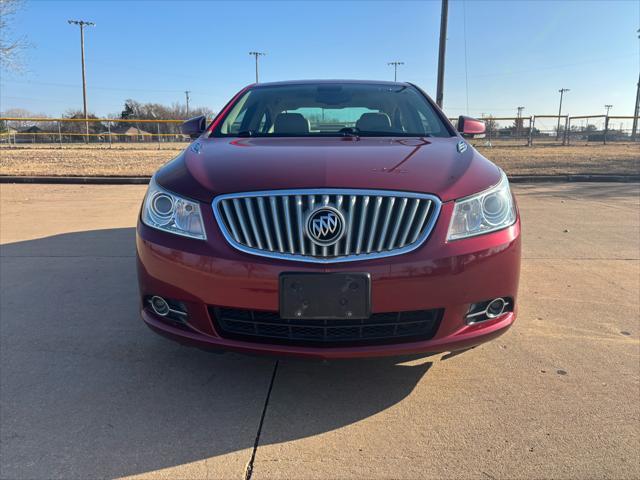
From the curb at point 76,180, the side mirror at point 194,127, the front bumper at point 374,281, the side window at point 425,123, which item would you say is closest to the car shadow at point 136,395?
the front bumper at point 374,281

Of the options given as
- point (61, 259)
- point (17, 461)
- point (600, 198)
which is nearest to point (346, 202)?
point (17, 461)

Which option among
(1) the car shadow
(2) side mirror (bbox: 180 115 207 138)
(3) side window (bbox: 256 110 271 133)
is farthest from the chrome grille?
(2) side mirror (bbox: 180 115 207 138)

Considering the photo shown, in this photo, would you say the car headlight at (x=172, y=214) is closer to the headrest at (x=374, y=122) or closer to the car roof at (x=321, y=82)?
the headrest at (x=374, y=122)

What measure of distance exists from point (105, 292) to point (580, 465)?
3251 mm

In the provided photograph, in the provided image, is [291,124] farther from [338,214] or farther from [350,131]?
[338,214]

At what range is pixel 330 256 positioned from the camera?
1.92 meters

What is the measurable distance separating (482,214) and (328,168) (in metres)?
0.72

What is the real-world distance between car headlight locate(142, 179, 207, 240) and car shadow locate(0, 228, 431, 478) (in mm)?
811

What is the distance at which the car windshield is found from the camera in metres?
3.20

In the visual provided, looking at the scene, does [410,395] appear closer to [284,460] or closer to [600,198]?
[284,460]

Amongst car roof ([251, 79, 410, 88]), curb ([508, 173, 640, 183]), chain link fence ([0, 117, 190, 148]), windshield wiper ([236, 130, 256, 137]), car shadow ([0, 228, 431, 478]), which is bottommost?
car shadow ([0, 228, 431, 478])

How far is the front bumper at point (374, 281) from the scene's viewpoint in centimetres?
192

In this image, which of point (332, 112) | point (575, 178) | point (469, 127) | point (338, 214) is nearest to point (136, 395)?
point (338, 214)

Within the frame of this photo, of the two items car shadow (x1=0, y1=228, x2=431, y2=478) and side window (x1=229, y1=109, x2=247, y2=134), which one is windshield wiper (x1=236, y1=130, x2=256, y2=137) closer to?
side window (x1=229, y1=109, x2=247, y2=134)
